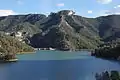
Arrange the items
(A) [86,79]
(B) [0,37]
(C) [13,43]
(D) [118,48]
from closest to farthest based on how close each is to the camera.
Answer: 1. (A) [86,79]
2. (D) [118,48]
3. (B) [0,37]
4. (C) [13,43]

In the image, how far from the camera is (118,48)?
154 meters

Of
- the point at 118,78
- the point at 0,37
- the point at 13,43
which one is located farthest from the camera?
the point at 13,43

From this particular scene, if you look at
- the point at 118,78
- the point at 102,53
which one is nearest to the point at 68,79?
the point at 118,78

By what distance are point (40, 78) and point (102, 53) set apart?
326 ft

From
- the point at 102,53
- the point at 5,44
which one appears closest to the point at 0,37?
the point at 5,44

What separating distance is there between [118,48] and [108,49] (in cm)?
1136

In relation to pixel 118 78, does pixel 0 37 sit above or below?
above

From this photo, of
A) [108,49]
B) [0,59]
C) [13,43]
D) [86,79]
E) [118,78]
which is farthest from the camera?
[13,43]

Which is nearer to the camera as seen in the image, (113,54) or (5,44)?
(113,54)

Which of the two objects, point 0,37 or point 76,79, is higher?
point 0,37

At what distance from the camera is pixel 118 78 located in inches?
1972

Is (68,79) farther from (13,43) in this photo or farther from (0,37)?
(13,43)

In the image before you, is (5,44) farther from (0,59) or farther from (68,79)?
(68,79)

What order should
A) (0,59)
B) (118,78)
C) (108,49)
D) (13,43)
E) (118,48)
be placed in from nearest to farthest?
(118,78) < (0,59) < (118,48) < (108,49) < (13,43)
